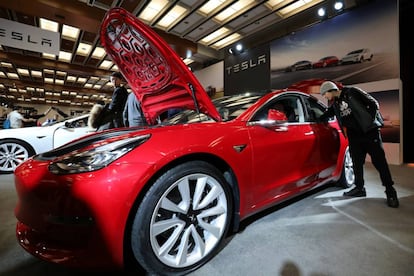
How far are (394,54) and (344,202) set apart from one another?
13.5ft

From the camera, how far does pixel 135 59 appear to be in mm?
1725

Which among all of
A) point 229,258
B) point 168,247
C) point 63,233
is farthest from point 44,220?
point 229,258

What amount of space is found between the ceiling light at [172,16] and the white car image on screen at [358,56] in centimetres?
409

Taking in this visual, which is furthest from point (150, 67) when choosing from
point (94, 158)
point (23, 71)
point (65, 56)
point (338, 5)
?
point (23, 71)

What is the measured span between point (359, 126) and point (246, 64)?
19.4 feet

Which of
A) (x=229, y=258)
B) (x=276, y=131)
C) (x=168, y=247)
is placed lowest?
(x=229, y=258)

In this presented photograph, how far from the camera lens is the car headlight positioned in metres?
0.93

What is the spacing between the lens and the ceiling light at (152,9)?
198 inches

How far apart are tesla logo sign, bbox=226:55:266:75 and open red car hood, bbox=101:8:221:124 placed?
19.3 feet

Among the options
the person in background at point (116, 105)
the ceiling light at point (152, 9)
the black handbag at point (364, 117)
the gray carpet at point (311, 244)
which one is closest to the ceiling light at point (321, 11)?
the ceiling light at point (152, 9)

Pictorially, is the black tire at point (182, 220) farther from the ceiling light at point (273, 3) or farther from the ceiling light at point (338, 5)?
the ceiling light at point (338, 5)

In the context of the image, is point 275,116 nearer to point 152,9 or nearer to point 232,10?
point 232,10

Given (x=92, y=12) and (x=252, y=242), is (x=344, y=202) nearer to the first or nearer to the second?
(x=252, y=242)

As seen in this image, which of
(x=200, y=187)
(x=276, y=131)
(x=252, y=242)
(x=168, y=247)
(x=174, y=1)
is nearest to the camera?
(x=168, y=247)
